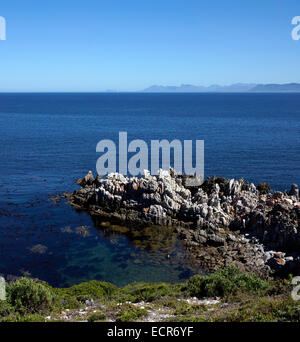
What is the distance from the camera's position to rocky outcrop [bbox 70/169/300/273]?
39.6m

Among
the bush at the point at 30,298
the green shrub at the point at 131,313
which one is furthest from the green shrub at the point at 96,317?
the bush at the point at 30,298

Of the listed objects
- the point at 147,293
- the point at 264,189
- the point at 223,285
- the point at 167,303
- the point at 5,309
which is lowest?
the point at 147,293

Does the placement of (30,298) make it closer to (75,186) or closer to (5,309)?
(5,309)

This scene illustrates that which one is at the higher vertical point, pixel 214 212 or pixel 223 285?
pixel 214 212

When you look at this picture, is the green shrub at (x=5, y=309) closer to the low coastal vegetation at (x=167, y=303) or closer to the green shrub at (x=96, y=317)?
the low coastal vegetation at (x=167, y=303)

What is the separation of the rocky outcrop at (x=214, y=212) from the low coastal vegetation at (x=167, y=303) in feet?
35.8

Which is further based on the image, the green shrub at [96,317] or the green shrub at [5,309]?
the green shrub at [5,309]

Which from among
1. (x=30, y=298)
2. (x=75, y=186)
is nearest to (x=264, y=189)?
(x=75, y=186)

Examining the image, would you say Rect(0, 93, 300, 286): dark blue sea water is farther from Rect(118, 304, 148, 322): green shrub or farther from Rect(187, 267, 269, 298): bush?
Rect(118, 304, 148, 322): green shrub

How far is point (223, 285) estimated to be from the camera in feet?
85.3

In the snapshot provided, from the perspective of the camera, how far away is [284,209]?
144ft

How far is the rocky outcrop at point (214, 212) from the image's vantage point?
1559 inches

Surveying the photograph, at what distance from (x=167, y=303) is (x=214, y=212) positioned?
2570 centimetres
